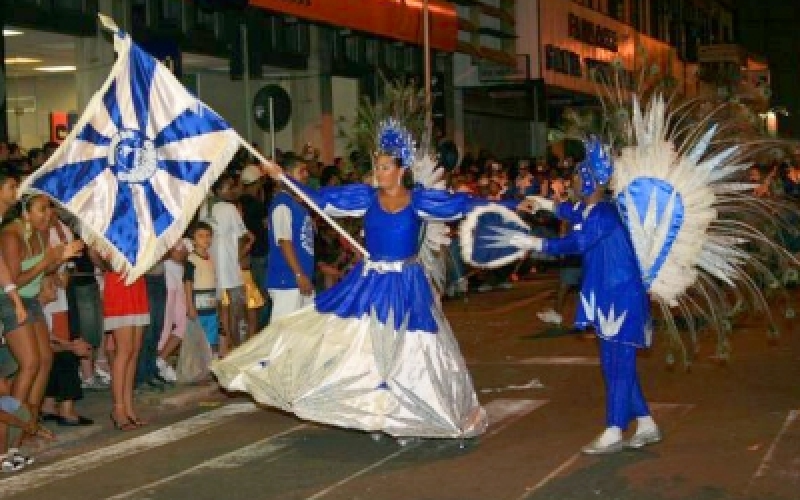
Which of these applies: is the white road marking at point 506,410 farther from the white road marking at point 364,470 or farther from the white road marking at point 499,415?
the white road marking at point 364,470

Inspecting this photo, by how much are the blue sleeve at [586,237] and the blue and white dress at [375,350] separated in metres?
0.86

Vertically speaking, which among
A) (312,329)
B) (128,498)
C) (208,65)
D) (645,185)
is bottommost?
(128,498)

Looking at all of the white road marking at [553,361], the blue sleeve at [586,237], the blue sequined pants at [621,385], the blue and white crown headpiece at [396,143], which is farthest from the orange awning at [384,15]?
the blue sequined pants at [621,385]

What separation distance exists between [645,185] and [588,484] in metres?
2.16

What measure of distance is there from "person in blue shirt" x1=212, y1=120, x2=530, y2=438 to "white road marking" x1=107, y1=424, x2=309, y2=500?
1.10 feet

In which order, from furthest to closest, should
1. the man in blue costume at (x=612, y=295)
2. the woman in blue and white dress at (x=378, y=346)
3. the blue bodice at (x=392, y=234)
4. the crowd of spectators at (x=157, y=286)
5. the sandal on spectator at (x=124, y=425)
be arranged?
1. the sandal on spectator at (x=124, y=425)
2. the crowd of spectators at (x=157, y=286)
3. the blue bodice at (x=392, y=234)
4. the woman in blue and white dress at (x=378, y=346)
5. the man in blue costume at (x=612, y=295)

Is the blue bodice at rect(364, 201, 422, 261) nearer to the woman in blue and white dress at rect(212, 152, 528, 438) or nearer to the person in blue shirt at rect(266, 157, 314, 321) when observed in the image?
the woman in blue and white dress at rect(212, 152, 528, 438)

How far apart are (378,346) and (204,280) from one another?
4366 mm

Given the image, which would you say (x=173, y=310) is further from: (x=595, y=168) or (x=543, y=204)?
(x=595, y=168)

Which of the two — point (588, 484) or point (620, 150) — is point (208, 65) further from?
point (588, 484)

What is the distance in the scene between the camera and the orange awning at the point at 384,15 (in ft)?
80.3

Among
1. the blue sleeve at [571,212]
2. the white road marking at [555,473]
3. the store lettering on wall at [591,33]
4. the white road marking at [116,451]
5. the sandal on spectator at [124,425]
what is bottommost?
the white road marking at [116,451]

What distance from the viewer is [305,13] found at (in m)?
24.5

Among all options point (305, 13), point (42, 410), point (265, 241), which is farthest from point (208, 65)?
point (42, 410)
